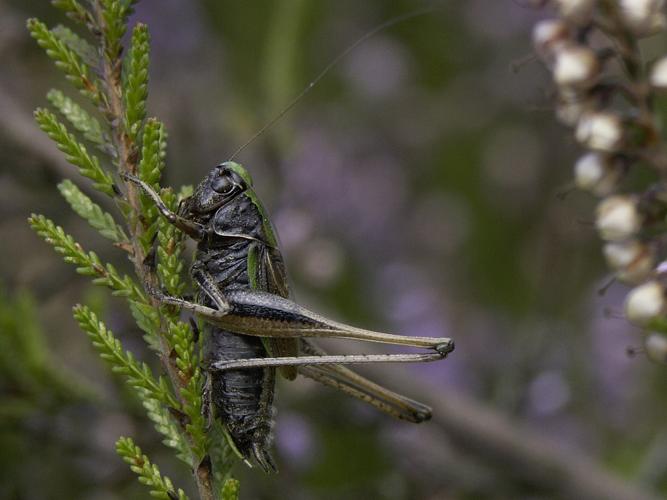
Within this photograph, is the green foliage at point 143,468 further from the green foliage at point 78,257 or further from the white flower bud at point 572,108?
the white flower bud at point 572,108

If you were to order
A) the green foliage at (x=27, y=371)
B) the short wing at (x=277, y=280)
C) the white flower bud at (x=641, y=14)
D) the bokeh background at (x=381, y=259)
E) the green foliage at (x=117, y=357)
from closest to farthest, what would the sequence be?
→ the white flower bud at (x=641, y=14)
the green foliage at (x=117, y=357)
the short wing at (x=277, y=280)
the green foliage at (x=27, y=371)
the bokeh background at (x=381, y=259)

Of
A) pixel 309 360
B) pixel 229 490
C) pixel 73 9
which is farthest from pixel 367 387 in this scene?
pixel 73 9

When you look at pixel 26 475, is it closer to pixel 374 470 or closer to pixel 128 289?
pixel 128 289

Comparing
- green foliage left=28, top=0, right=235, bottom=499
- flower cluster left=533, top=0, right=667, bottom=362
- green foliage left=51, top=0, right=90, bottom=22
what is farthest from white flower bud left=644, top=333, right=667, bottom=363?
green foliage left=51, top=0, right=90, bottom=22

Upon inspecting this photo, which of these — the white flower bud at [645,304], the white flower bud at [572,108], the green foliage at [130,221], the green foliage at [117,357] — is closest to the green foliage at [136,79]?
the green foliage at [130,221]

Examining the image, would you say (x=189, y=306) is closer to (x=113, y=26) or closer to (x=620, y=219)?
(x=113, y=26)

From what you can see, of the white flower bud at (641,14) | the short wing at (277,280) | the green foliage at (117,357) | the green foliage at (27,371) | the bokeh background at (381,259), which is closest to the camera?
the white flower bud at (641,14)

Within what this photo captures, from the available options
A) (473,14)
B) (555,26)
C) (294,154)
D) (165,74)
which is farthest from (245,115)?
(473,14)
